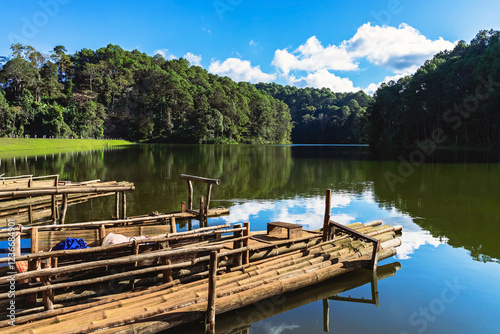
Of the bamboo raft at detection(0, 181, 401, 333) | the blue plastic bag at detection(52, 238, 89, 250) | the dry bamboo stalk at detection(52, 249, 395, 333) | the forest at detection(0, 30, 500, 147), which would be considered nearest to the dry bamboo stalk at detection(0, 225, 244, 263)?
the bamboo raft at detection(0, 181, 401, 333)

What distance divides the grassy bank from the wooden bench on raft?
61037 millimetres

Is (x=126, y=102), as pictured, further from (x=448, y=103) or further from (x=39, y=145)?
(x=448, y=103)

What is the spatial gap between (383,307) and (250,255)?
416cm

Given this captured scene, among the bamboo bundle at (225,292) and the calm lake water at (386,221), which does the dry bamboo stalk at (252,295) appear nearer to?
the bamboo bundle at (225,292)

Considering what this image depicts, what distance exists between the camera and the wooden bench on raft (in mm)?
12258

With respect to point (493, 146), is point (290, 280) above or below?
below

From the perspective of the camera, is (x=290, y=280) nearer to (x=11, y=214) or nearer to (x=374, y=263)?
(x=374, y=263)

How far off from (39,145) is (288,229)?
80.8 metres

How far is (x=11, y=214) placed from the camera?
19.0 metres

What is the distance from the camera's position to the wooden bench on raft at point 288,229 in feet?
40.2

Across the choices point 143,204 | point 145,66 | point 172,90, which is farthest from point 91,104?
point 143,204

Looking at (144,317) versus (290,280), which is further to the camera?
(290,280)

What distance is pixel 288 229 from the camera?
1225 cm

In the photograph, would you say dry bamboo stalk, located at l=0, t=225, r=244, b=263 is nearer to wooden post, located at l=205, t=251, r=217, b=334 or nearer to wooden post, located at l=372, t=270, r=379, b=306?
wooden post, located at l=205, t=251, r=217, b=334
